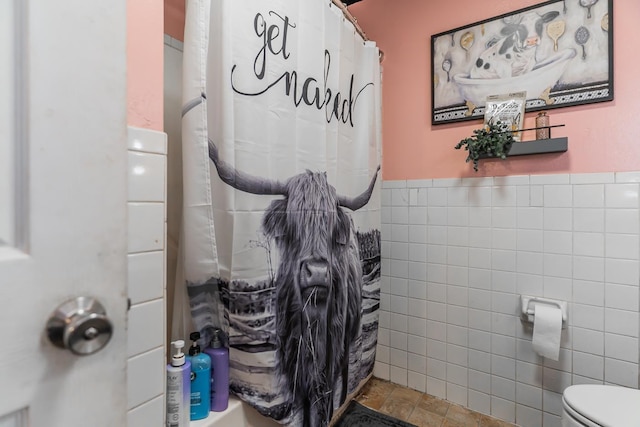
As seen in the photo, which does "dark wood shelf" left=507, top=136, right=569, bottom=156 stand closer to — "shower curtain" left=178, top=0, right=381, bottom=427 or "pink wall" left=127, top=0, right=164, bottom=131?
"shower curtain" left=178, top=0, right=381, bottom=427

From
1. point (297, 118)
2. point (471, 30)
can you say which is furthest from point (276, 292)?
point (471, 30)

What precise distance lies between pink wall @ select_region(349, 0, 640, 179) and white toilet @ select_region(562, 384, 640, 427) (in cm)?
86

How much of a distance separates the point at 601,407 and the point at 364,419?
0.92m

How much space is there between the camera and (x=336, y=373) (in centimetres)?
123

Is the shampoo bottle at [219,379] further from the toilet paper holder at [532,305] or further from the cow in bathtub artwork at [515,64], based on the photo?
the cow in bathtub artwork at [515,64]

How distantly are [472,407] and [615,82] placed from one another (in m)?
1.61

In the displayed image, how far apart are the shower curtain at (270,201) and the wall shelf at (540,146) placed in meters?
0.83

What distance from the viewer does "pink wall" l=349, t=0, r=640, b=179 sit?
47.6 inches

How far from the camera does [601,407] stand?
37.6 inches

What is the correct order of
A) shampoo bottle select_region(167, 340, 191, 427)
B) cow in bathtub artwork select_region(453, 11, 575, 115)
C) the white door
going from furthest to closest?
cow in bathtub artwork select_region(453, 11, 575, 115), shampoo bottle select_region(167, 340, 191, 427), the white door

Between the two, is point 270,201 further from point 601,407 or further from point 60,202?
point 601,407

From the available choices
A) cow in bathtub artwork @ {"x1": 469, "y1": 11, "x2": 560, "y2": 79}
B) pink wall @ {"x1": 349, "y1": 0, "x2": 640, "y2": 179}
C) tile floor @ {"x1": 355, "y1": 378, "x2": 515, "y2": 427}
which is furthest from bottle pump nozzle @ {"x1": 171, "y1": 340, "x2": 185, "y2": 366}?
cow in bathtub artwork @ {"x1": 469, "y1": 11, "x2": 560, "y2": 79}

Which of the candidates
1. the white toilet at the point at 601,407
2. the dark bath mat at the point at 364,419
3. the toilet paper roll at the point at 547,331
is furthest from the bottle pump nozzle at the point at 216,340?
the toilet paper roll at the point at 547,331

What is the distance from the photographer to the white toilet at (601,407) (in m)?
0.91
